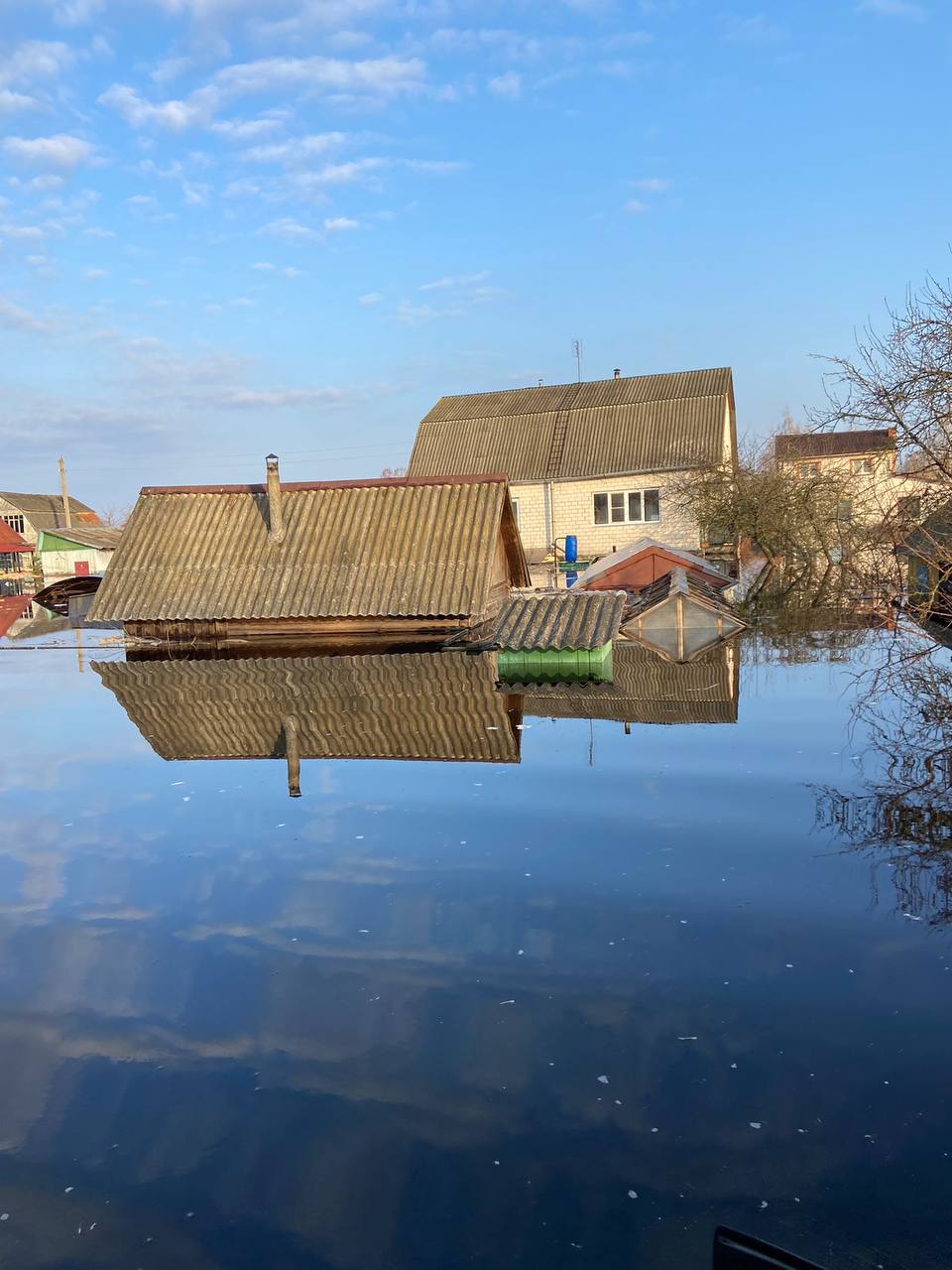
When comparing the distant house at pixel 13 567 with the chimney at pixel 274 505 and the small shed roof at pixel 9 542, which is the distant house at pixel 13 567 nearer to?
the small shed roof at pixel 9 542

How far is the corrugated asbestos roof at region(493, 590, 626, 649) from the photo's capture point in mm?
15602

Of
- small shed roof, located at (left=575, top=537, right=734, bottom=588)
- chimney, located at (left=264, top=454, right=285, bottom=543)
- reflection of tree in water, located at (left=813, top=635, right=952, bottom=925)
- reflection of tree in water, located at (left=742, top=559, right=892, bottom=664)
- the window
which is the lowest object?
reflection of tree in water, located at (left=813, top=635, right=952, bottom=925)

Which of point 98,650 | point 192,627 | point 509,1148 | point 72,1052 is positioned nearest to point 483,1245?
point 509,1148

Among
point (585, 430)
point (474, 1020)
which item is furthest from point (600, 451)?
point (474, 1020)

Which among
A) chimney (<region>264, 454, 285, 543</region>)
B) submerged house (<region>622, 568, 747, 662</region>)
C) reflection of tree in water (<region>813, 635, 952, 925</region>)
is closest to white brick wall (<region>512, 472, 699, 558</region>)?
submerged house (<region>622, 568, 747, 662</region>)

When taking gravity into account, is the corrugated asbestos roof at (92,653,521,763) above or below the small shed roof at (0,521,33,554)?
below

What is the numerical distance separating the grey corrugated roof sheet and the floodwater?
89.4ft

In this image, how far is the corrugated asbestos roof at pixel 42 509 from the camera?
74125 mm

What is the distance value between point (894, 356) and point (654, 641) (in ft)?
20.2

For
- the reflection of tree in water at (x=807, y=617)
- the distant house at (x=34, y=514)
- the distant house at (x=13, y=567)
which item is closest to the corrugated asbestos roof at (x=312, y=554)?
the reflection of tree in water at (x=807, y=617)

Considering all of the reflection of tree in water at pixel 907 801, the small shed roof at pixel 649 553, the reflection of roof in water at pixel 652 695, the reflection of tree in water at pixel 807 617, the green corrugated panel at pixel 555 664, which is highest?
the small shed roof at pixel 649 553

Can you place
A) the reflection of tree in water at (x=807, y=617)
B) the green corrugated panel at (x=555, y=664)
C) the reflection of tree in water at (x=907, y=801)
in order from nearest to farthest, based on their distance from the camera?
the reflection of tree in water at (x=907, y=801)
the green corrugated panel at (x=555, y=664)
the reflection of tree in water at (x=807, y=617)

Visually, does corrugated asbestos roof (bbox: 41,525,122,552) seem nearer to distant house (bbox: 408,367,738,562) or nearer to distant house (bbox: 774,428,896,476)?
distant house (bbox: 408,367,738,562)

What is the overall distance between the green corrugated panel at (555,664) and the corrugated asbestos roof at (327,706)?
350 millimetres
